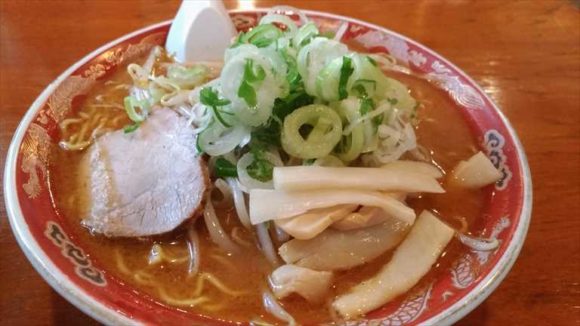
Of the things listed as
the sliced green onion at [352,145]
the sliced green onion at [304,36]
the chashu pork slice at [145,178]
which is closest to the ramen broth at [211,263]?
the chashu pork slice at [145,178]

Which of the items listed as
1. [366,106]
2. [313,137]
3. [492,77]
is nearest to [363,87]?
[366,106]

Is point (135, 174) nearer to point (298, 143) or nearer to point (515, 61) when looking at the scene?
point (298, 143)

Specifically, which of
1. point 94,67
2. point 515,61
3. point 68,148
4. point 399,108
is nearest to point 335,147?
point 399,108

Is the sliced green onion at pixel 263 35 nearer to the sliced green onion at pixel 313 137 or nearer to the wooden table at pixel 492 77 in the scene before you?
the sliced green onion at pixel 313 137

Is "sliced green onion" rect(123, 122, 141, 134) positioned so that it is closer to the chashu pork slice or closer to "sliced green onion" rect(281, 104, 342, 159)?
the chashu pork slice

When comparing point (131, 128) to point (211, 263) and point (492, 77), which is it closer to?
point (211, 263)

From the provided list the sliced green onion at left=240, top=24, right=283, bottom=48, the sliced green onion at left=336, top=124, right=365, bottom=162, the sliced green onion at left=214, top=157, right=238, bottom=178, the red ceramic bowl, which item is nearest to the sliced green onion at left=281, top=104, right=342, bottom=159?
the sliced green onion at left=336, top=124, right=365, bottom=162
